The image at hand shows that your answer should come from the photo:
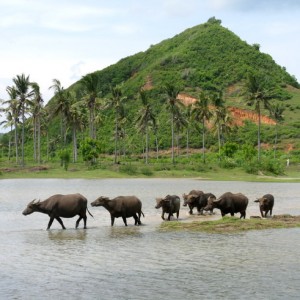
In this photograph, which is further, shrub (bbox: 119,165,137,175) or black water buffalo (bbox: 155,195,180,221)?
shrub (bbox: 119,165,137,175)

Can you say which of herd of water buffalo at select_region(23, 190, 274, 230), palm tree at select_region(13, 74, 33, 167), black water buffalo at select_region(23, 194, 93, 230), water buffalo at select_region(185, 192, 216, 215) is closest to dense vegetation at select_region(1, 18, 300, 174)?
palm tree at select_region(13, 74, 33, 167)

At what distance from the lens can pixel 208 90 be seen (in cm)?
13825

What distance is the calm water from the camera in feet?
44.6

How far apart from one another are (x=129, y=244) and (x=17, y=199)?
21397 mm

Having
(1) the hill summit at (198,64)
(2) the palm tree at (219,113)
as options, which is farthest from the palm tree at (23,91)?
(1) the hill summit at (198,64)

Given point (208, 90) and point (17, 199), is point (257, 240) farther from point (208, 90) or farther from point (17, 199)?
point (208, 90)

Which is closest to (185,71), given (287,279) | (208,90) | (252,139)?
(208,90)

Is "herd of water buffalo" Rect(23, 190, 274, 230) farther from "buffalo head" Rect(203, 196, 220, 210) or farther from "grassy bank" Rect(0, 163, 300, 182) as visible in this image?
"grassy bank" Rect(0, 163, 300, 182)

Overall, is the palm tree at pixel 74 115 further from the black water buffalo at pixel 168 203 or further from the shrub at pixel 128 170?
the black water buffalo at pixel 168 203

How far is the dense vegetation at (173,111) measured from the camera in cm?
8875

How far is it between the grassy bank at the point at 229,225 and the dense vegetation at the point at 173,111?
2076 inches

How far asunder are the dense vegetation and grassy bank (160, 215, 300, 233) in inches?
2076

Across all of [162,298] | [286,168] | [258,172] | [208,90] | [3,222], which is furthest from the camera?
[208,90]

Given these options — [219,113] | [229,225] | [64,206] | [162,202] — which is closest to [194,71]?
[219,113]
